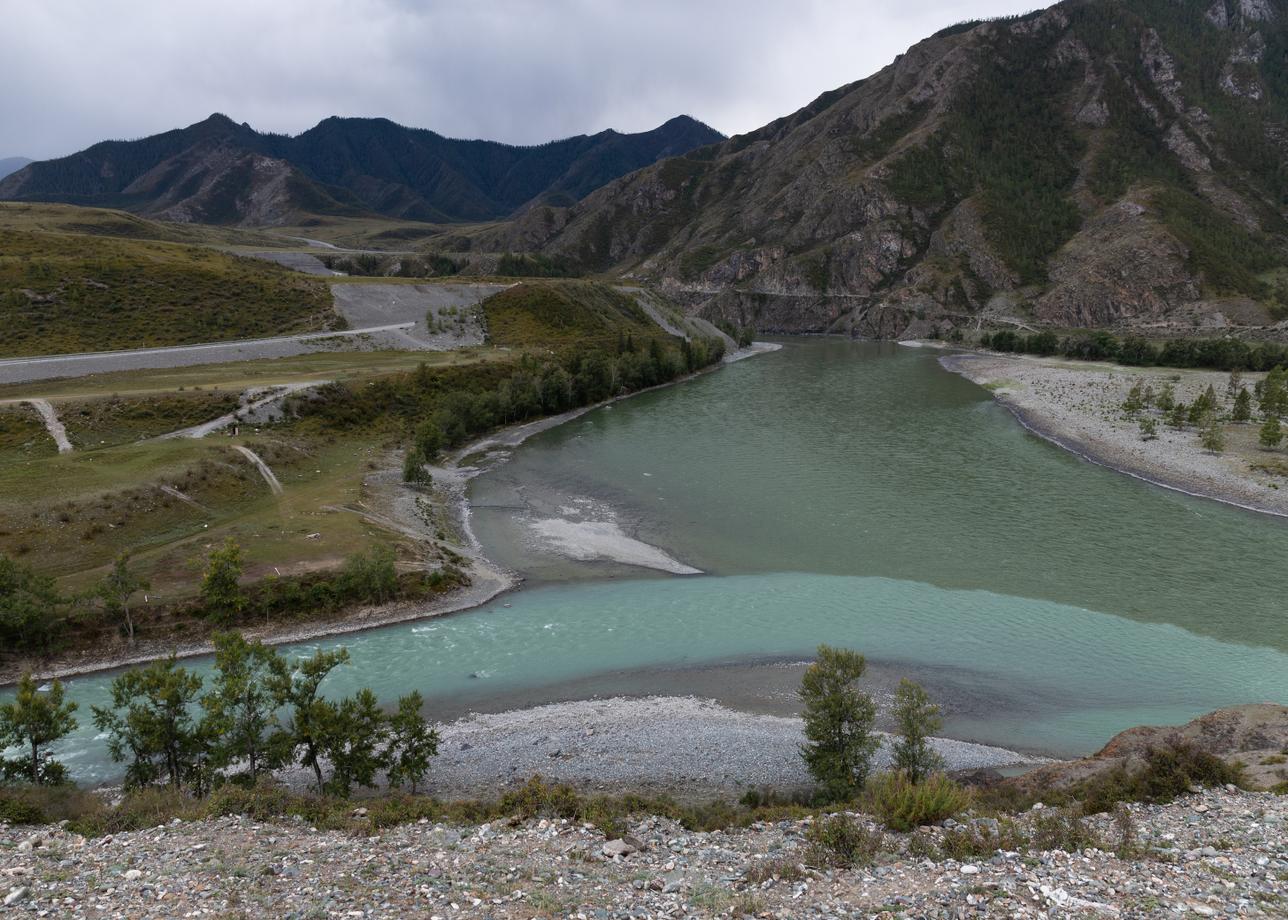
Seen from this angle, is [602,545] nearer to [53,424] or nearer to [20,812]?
[20,812]

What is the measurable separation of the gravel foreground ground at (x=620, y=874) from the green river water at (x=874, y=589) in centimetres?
1336

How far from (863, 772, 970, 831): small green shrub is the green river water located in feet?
40.2

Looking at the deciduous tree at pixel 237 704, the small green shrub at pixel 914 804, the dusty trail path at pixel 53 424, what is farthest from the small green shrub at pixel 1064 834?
the dusty trail path at pixel 53 424

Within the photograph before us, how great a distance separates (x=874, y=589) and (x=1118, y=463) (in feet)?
140

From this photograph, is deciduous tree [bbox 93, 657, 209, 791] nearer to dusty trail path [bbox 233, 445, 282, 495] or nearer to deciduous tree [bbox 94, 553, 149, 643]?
deciduous tree [bbox 94, 553, 149, 643]

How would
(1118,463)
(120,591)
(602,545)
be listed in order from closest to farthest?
(120,591)
(602,545)
(1118,463)

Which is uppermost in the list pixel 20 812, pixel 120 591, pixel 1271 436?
pixel 1271 436

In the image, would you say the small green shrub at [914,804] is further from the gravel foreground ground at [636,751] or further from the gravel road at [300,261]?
the gravel road at [300,261]

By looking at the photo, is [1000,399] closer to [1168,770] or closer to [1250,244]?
[1168,770]

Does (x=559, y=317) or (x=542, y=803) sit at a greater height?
(x=559, y=317)

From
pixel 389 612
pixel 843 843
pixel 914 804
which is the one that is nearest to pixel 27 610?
pixel 389 612

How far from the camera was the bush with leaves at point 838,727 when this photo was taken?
76.8ft

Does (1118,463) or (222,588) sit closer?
(222,588)

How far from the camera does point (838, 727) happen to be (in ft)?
78.9
